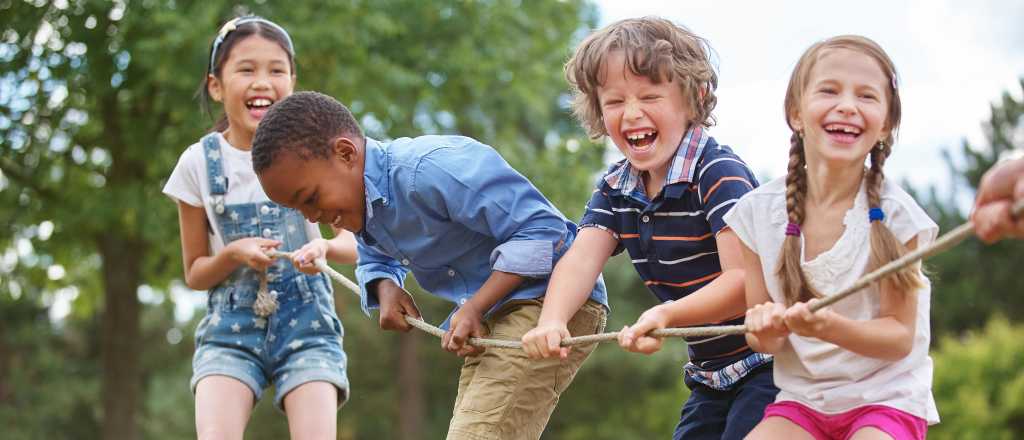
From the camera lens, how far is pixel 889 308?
289cm

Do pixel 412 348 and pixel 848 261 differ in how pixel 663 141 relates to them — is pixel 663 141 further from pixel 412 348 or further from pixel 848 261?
pixel 412 348

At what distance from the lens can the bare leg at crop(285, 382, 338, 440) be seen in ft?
13.7

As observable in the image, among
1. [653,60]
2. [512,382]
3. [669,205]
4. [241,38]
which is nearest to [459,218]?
[512,382]

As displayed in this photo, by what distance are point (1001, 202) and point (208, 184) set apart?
295 cm

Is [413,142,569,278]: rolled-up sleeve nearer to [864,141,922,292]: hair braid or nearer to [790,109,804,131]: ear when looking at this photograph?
[790,109,804,131]: ear

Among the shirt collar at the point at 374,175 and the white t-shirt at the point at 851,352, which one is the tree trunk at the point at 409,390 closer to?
the shirt collar at the point at 374,175

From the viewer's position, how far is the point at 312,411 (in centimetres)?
421

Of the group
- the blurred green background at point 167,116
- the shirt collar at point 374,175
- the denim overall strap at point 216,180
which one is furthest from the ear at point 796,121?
the blurred green background at point 167,116

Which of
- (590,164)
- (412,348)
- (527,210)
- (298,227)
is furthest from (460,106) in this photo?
(527,210)

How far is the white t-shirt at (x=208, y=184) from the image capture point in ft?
14.7

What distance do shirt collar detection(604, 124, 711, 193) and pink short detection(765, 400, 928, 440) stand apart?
0.70 meters

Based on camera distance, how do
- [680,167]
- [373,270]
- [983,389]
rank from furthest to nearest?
1. [983,389]
2. [373,270]
3. [680,167]

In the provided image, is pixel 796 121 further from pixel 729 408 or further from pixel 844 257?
pixel 729 408

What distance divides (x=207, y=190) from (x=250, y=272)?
1.14 ft
